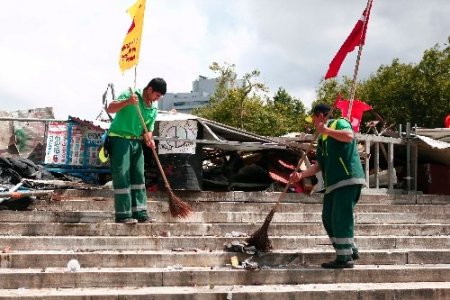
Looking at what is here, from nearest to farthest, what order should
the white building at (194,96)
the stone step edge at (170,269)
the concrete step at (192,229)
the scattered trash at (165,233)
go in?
the stone step edge at (170,269)
the concrete step at (192,229)
the scattered trash at (165,233)
the white building at (194,96)

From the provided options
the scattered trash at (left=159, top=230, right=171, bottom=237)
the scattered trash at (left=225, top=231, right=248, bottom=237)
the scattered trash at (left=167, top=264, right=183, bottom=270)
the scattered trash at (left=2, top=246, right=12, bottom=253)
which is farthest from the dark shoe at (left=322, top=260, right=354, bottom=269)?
the scattered trash at (left=2, top=246, right=12, bottom=253)

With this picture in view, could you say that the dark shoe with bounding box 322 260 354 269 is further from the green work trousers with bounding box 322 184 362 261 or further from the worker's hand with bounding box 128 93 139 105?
the worker's hand with bounding box 128 93 139 105

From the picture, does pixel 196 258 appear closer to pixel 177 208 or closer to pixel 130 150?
pixel 177 208

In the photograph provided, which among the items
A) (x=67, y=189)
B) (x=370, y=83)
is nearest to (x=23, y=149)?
(x=67, y=189)

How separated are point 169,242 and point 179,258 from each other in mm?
431

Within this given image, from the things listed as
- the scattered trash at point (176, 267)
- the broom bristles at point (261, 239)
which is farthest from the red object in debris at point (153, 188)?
the scattered trash at point (176, 267)

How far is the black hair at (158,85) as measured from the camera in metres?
6.54

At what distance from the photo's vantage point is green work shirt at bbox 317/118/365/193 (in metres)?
5.43

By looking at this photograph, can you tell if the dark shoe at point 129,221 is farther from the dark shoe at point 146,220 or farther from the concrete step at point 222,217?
the concrete step at point 222,217

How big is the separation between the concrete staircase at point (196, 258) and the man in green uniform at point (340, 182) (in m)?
0.25

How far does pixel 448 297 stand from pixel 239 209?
3.34 meters

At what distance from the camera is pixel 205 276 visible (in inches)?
205

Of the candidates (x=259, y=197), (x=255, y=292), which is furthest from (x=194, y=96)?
(x=255, y=292)

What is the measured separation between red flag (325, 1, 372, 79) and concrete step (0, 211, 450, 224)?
2.27 meters
